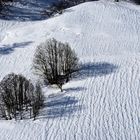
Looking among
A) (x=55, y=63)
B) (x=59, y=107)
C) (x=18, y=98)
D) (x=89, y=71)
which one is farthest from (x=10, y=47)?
(x=59, y=107)

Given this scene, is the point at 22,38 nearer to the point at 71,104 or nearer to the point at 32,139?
the point at 71,104

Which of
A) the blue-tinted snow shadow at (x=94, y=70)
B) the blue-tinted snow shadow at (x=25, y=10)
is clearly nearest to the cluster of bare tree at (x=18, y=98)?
the blue-tinted snow shadow at (x=94, y=70)

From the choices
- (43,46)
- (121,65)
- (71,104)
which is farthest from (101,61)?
(71,104)

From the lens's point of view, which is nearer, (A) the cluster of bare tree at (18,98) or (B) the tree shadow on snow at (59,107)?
(B) the tree shadow on snow at (59,107)

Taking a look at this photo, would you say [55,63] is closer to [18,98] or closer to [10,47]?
[18,98]

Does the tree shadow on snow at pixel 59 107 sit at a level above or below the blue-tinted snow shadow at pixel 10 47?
below

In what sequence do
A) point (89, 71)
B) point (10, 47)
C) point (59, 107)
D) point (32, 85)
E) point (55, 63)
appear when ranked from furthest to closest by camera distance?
point (10, 47), point (89, 71), point (55, 63), point (32, 85), point (59, 107)

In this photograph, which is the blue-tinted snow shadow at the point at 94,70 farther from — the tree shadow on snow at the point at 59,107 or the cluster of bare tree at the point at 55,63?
the tree shadow on snow at the point at 59,107

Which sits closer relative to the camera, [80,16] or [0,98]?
[0,98]
